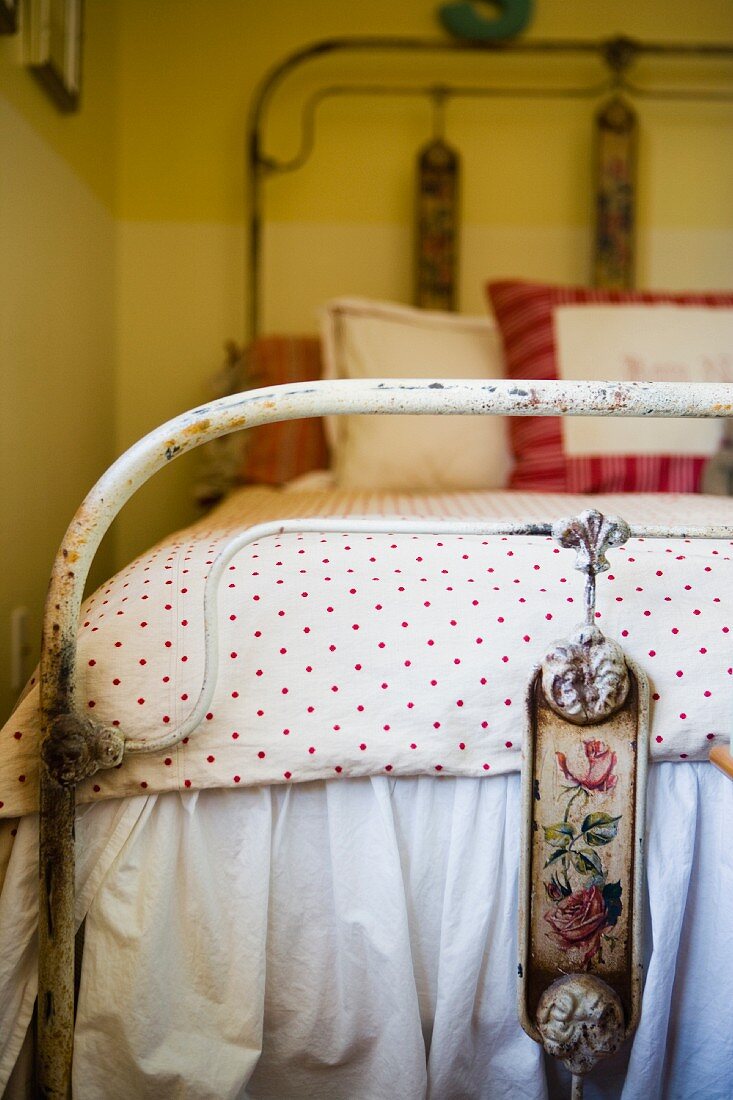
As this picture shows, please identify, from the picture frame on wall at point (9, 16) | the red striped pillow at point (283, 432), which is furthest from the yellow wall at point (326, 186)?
the picture frame on wall at point (9, 16)

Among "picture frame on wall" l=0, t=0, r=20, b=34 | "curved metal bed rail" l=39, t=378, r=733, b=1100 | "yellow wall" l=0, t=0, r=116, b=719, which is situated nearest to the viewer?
"curved metal bed rail" l=39, t=378, r=733, b=1100

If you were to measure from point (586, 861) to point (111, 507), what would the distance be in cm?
51

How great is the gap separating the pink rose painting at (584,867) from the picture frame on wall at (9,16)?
1.40m

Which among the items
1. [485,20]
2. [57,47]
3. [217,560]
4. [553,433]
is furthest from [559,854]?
[485,20]

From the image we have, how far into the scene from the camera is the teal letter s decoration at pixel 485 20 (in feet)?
7.46

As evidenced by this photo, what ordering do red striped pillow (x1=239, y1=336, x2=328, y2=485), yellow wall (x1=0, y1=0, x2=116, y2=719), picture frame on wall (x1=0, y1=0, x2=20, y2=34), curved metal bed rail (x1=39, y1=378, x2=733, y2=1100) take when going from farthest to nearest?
red striped pillow (x1=239, y1=336, x2=328, y2=485)
yellow wall (x1=0, y1=0, x2=116, y2=719)
picture frame on wall (x1=0, y1=0, x2=20, y2=34)
curved metal bed rail (x1=39, y1=378, x2=733, y2=1100)

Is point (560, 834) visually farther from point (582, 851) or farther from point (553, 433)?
point (553, 433)

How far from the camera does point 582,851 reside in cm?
83

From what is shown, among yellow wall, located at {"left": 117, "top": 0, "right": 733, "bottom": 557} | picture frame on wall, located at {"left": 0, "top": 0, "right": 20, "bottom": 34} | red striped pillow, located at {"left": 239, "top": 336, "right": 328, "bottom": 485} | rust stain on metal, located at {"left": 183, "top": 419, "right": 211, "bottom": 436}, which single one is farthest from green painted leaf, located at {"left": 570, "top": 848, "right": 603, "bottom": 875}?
yellow wall, located at {"left": 117, "top": 0, "right": 733, "bottom": 557}

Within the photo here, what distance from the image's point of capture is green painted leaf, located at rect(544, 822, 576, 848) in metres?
0.82

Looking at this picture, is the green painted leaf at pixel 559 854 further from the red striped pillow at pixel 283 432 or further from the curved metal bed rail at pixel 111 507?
the red striped pillow at pixel 283 432

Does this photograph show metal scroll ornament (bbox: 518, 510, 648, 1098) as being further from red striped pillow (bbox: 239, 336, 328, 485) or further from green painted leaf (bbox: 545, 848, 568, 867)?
red striped pillow (bbox: 239, 336, 328, 485)

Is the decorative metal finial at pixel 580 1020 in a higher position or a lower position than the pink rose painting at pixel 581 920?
lower

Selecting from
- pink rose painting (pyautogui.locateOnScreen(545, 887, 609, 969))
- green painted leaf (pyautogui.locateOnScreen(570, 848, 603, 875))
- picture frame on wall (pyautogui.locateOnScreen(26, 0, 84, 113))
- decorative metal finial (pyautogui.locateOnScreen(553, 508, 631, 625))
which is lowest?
pink rose painting (pyautogui.locateOnScreen(545, 887, 609, 969))
